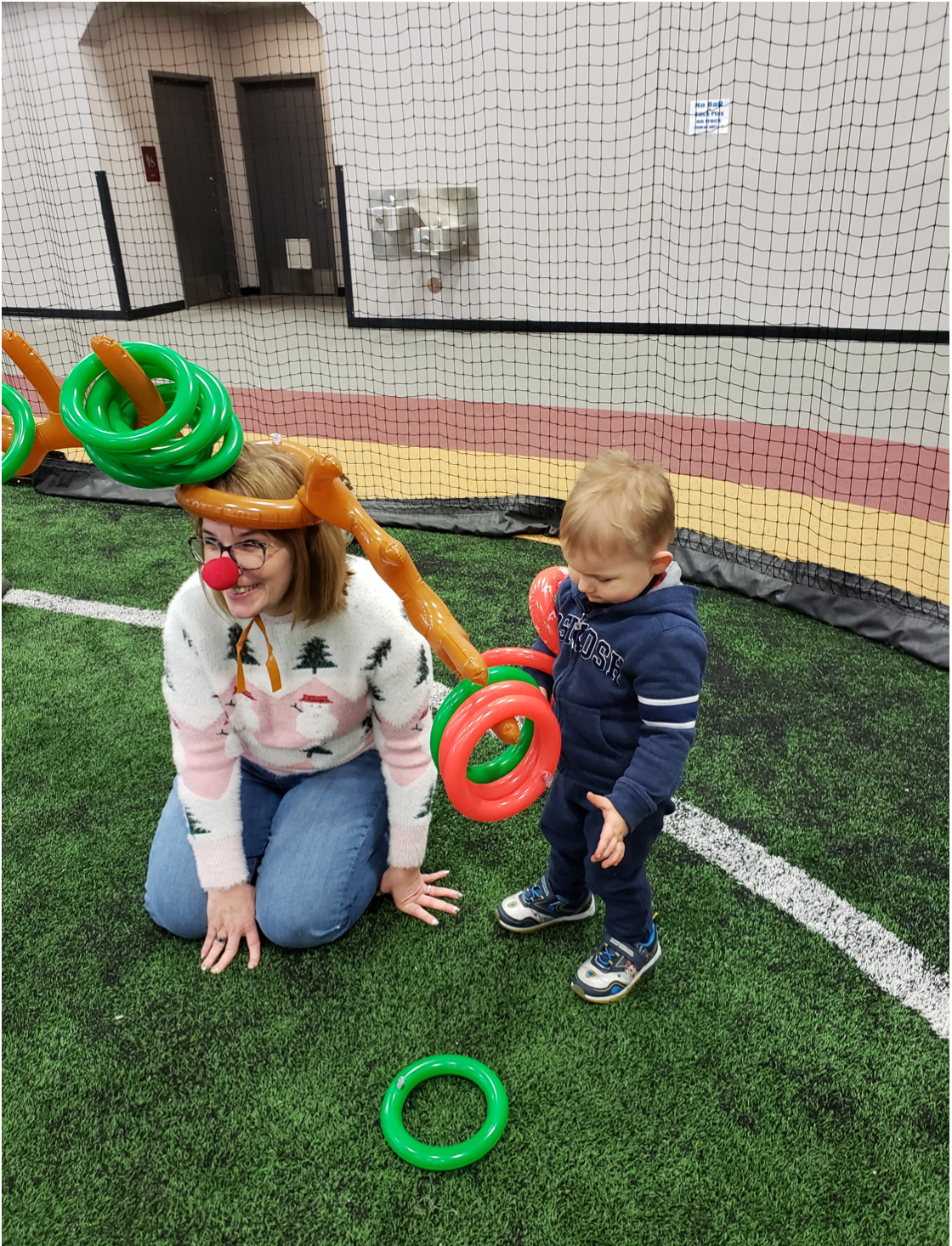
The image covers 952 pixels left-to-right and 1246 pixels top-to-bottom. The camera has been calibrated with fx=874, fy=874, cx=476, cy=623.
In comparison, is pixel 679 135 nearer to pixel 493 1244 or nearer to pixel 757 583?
pixel 757 583

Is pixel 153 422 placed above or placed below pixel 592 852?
above

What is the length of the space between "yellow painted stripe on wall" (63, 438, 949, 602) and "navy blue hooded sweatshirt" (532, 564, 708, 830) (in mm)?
2667

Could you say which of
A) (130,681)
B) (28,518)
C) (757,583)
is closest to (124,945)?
(130,681)

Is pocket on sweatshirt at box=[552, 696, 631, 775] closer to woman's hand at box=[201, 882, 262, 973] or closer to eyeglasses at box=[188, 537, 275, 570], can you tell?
eyeglasses at box=[188, 537, 275, 570]

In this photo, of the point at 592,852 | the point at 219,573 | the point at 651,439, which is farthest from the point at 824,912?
the point at 651,439

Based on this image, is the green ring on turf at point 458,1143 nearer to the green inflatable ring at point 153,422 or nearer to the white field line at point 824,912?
the white field line at point 824,912

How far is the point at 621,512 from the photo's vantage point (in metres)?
1.56

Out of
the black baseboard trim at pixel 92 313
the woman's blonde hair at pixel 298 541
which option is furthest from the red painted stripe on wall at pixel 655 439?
the woman's blonde hair at pixel 298 541

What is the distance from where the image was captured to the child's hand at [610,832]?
1.64 metres

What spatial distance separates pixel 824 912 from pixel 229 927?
1549mm

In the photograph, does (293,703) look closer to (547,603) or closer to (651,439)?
(547,603)

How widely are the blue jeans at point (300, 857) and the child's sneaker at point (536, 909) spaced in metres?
0.36

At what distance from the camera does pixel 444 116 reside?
852 centimetres

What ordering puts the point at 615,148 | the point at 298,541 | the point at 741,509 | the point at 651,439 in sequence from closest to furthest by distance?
the point at 298,541, the point at 741,509, the point at 651,439, the point at 615,148
